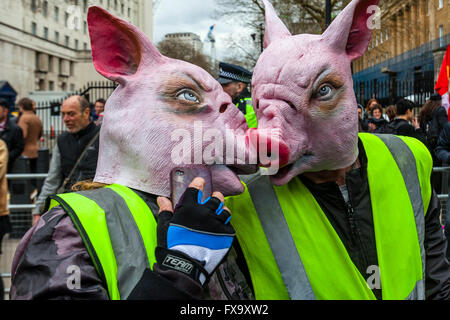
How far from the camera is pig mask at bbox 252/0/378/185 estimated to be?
193 cm

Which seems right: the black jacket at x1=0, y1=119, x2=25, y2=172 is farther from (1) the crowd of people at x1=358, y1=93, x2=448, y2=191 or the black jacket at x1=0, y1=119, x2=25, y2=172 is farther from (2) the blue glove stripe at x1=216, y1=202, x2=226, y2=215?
(2) the blue glove stripe at x1=216, y1=202, x2=226, y2=215

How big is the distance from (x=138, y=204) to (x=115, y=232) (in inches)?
5.7

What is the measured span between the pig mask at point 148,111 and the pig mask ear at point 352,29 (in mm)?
549

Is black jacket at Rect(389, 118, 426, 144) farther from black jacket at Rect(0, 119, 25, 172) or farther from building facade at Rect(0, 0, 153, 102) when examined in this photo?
building facade at Rect(0, 0, 153, 102)

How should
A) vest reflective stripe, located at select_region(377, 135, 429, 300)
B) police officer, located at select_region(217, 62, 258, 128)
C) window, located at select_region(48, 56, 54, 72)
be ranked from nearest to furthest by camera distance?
vest reflective stripe, located at select_region(377, 135, 429, 300) → police officer, located at select_region(217, 62, 258, 128) → window, located at select_region(48, 56, 54, 72)

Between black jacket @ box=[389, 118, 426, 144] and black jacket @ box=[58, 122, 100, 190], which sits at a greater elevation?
black jacket @ box=[389, 118, 426, 144]

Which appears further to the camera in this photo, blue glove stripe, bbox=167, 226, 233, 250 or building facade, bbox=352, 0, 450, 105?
building facade, bbox=352, 0, 450, 105

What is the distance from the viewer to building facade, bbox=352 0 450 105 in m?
12.7

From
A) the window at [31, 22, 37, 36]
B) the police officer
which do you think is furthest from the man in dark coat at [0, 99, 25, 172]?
the window at [31, 22, 37, 36]

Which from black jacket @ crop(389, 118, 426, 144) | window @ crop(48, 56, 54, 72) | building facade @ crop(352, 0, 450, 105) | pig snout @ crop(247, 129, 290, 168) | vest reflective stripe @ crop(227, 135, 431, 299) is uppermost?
window @ crop(48, 56, 54, 72)

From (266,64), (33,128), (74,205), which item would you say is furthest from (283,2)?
(74,205)

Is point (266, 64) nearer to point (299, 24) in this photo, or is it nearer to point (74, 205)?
point (74, 205)

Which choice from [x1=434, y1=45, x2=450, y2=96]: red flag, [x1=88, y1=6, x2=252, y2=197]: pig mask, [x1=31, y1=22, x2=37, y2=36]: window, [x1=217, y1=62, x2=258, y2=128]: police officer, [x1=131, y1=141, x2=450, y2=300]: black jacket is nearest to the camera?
[x1=88, y1=6, x2=252, y2=197]: pig mask

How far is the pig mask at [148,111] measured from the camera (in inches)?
68.0
